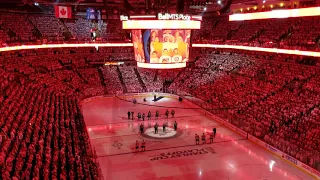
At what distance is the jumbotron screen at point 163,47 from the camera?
14.2 meters

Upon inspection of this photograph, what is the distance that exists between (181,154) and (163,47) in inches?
288

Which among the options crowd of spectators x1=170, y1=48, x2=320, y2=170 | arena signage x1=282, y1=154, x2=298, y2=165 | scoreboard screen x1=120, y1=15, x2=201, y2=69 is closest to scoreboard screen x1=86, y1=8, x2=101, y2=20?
crowd of spectators x1=170, y1=48, x2=320, y2=170

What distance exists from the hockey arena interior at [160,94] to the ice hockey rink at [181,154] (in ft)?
0.27

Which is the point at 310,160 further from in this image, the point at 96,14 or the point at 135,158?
the point at 96,14

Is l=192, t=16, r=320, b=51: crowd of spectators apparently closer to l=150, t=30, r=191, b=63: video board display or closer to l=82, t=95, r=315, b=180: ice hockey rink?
l=82, t=95, r=315, b=180: ice hockey rink

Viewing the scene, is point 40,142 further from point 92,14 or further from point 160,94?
point 92,14

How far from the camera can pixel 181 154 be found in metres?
18.5

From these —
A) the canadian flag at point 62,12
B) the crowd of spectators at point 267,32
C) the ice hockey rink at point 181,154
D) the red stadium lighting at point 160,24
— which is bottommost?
the ice hockey rink at point 181,154

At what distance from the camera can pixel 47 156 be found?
12.7 metres

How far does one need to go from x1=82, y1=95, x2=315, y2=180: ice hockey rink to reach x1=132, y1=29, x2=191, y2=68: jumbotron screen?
5.70 m

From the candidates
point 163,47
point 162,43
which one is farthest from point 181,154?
point 162,43

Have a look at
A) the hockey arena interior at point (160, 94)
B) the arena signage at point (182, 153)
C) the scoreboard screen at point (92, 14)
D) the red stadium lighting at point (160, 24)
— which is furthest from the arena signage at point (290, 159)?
the scoreboard screen at point (92, 14)

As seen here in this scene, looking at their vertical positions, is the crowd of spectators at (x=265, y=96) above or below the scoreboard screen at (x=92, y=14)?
below

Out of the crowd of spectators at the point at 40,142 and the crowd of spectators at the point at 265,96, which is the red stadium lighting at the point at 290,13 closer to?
the crowd of spectators at the point at 265,96
